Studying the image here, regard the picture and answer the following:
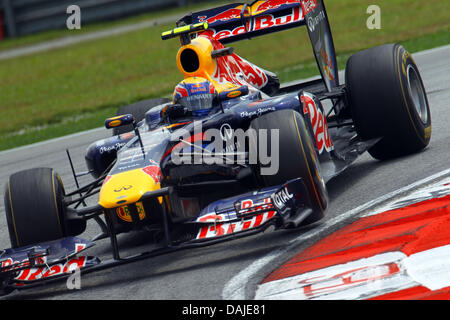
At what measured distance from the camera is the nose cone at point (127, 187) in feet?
16.7

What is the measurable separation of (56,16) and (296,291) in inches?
1253

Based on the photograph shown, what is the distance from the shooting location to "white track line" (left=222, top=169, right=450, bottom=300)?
14.8ft

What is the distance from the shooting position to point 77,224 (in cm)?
577

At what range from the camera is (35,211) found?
551 centimetres

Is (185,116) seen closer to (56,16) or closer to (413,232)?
(413,232)

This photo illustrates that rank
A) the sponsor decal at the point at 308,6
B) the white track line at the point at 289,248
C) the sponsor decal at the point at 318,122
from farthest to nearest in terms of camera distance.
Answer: the sponsor decal at the point at 308,6 < the sponsor decal at the point at 318,122 < the white track line at the point at 289,248

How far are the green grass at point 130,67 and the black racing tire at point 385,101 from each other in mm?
7585

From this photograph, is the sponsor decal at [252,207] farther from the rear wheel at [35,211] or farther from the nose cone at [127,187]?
the rear wheel at [35,211]

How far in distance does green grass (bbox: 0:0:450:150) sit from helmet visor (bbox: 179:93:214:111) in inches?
298
